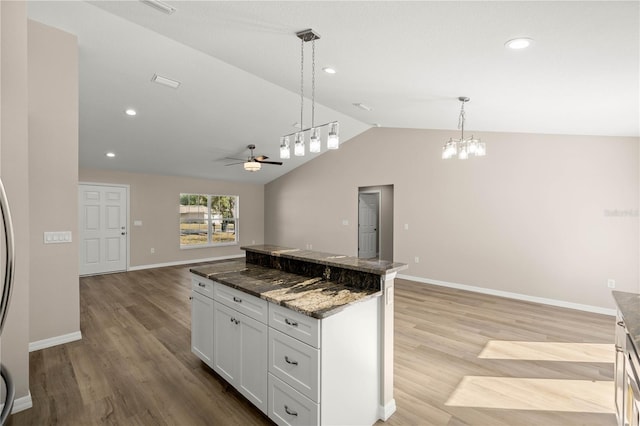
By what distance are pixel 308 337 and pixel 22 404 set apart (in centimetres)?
217

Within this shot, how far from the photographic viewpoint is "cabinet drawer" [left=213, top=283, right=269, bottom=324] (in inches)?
78.3

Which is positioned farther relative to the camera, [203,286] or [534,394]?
[203,286]

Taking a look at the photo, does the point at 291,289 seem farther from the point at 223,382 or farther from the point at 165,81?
the point at 165,81

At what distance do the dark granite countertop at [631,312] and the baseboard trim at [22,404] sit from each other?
11.6ft

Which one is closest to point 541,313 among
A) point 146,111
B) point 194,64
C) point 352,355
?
point 352,355

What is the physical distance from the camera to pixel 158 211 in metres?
7.26

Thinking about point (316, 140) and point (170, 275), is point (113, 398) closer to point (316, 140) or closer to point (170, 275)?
point (316, 140)

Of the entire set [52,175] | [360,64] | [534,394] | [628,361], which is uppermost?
[360,64]

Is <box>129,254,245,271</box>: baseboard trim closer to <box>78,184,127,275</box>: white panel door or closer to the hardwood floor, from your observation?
<box>78,184,127,275</box>: white panel door

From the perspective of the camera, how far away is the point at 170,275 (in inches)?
250

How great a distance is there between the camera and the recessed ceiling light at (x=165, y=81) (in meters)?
3.79

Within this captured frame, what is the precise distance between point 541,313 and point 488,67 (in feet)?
11.4

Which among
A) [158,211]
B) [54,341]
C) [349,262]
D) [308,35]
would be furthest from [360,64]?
[158,211]

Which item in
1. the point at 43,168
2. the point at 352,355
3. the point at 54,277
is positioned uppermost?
the point at 43,168
